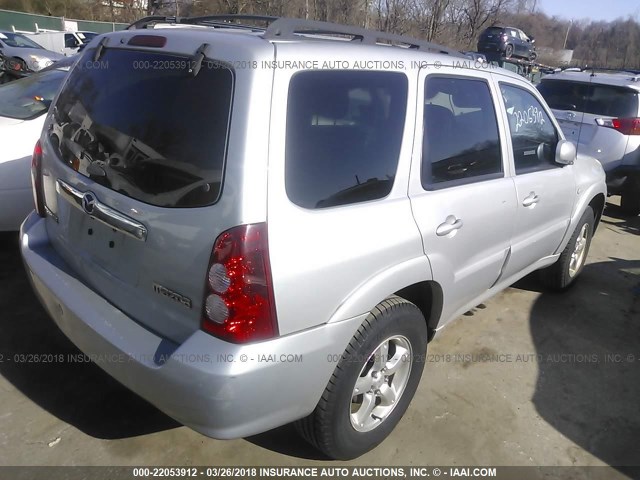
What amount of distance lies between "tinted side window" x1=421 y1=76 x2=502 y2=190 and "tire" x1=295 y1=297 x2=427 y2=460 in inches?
26.0

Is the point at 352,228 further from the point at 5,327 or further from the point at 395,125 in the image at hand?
the point at 5,327

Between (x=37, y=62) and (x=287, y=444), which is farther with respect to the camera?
(x=37, y=62)

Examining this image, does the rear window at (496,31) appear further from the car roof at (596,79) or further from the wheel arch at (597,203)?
the wheel arch at (597,203)

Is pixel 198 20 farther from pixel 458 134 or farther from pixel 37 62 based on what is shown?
pixel 37 62

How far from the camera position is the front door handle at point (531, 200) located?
3.20m

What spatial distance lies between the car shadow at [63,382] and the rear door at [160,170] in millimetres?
786

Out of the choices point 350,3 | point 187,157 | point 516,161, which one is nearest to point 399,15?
point 350,3

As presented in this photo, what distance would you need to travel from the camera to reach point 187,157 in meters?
1.89

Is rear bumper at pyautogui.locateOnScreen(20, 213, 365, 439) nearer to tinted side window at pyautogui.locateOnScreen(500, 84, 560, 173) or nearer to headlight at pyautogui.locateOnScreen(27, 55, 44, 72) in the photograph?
tinted side window at pyautogui.locateOnScreen(500, 84, 560, 173)

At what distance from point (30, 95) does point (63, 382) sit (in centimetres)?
282

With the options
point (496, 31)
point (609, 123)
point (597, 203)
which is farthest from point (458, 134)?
point (496, 31)

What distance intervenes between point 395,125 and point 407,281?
693mm

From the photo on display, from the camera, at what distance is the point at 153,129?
2.01 meters

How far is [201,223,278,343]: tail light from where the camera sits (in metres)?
1.79
